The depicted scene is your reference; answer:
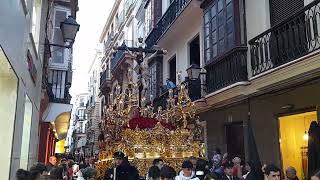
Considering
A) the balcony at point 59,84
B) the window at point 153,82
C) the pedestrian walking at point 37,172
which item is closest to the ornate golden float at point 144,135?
the pedestrian walking at point 37,172

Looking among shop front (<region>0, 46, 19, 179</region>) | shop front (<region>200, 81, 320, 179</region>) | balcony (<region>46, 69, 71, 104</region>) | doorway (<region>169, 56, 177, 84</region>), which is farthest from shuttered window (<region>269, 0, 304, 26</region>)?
balcony (<region>46, 69, 71, 104</region>)

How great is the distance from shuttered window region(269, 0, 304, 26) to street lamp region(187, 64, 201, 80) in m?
3.45

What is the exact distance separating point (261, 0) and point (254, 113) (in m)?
3.27

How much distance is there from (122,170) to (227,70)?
19.8 feet

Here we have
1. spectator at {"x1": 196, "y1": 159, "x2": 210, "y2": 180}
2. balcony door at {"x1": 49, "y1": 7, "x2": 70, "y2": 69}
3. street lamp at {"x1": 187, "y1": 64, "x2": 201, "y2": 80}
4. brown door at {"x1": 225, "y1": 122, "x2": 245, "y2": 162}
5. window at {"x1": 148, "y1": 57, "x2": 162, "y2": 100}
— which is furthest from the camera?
window at {"x1": 148, "y1": 57, "x2": 162, "y2": 100}

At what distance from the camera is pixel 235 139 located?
13820mm

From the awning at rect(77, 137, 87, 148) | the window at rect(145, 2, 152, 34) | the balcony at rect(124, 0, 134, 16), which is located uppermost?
the balcony at rect(124, 0, 134, 16)

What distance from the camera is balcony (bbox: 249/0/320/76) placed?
880 centimetres

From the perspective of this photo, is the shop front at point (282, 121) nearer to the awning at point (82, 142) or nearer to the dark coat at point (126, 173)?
the dark coat at point (126, 173)

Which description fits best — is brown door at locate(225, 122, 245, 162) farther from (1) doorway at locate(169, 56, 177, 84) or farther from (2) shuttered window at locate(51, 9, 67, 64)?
(2) shuttered window at locate(51, 9, 67, 64)

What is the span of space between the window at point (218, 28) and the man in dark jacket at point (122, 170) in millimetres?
6058

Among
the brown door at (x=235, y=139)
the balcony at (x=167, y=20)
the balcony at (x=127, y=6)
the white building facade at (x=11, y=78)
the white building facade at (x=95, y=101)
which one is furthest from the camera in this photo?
the white building facade at (x=95, y=101)

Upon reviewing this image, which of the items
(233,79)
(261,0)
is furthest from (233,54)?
(261,0)

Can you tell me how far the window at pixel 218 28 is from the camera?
489 inches
